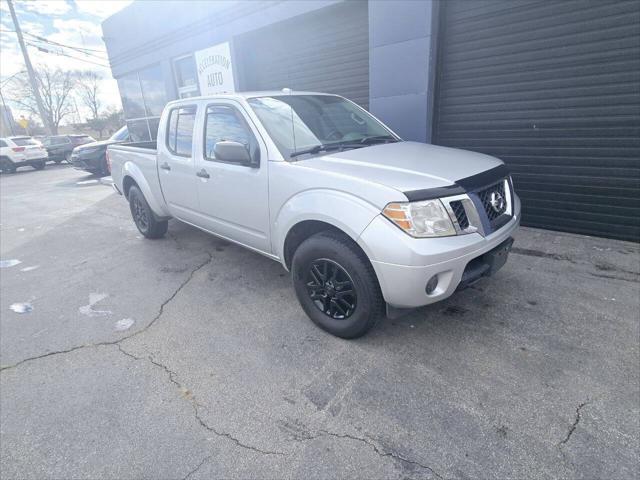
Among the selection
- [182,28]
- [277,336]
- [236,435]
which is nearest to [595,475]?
[236,435]

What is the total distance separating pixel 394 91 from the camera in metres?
5.87

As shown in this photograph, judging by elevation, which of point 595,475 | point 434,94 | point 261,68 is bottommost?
point 595,475

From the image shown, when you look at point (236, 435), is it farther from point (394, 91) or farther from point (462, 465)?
point (394, 91)

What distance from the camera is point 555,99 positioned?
182 inches

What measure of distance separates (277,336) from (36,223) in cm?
682

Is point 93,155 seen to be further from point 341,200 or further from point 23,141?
point 341,200

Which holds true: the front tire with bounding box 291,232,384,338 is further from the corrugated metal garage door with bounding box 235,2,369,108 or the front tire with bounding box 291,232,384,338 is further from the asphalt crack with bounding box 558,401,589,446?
the corrugated metal garage door with bounding box 235,2,369,108

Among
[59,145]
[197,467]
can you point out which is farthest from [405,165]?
[59,145]

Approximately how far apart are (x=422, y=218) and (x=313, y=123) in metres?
1.61

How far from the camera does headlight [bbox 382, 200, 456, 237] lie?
2279mm

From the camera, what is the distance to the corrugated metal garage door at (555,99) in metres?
4.20

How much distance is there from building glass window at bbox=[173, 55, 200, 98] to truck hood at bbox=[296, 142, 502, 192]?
8.99 m

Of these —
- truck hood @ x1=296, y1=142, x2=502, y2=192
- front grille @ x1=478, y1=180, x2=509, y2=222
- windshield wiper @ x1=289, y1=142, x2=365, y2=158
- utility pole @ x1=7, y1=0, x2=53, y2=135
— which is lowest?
front grille @ x1=478, y1=180, x2=509, y2=222

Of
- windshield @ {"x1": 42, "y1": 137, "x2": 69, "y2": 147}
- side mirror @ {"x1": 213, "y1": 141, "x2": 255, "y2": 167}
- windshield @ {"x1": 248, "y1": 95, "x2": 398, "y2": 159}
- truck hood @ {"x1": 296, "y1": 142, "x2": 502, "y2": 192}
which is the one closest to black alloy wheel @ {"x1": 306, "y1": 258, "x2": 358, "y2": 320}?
truck hood @ {"x1": 296, "y1": 142, "x2": 502, "y2": 192}
